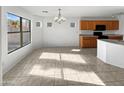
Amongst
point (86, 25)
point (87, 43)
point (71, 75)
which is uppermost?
point (86, 25)

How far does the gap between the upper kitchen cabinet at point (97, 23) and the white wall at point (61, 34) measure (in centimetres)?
74

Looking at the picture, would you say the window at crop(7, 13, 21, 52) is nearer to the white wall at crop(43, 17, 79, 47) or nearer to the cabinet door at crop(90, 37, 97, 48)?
the white wall at crop(43, 17, 79, 47)

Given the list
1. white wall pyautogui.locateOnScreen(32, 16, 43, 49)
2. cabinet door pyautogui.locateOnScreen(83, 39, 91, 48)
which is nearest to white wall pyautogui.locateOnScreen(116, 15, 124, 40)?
cabinet door pyautogui.locateOnScreen(83, 39, 91, 48)

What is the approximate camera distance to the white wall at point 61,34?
44.8ft

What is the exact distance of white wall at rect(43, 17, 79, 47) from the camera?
13648 mm

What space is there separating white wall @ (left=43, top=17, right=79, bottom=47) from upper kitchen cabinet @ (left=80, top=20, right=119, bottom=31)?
74 centimetres

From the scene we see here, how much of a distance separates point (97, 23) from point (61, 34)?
268cm

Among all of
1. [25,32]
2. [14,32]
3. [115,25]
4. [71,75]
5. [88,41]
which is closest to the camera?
[71,75]

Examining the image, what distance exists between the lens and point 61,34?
13781 millimetres

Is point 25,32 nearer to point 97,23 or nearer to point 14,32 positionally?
point 14,32

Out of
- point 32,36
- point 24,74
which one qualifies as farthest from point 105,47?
point 32,36

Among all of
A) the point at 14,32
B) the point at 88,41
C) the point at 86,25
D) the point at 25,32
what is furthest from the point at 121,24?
the point at 14,32
